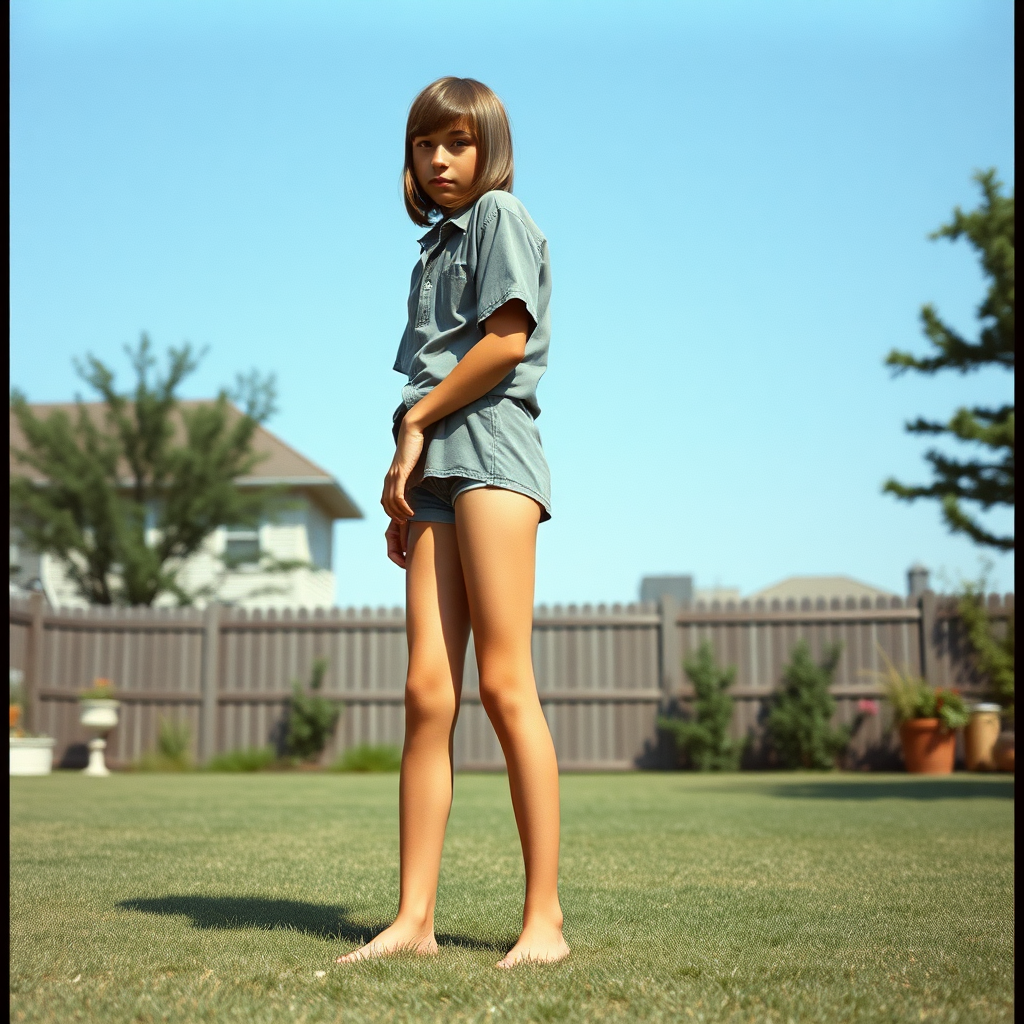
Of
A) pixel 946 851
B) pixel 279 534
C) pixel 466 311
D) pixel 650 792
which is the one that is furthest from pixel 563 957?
pixel 279 534

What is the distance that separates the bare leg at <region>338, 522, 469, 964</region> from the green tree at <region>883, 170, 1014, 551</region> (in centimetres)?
1422

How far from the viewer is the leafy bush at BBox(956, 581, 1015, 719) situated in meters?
10.9

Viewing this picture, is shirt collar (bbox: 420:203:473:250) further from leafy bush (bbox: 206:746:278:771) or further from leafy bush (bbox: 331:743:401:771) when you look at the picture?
leafy bush (bbox: 206:746:278:771)

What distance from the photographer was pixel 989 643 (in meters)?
11.1

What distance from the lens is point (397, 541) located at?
7.63 ft

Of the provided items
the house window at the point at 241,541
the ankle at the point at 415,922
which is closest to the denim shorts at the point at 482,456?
the ankle at the point at 415,922

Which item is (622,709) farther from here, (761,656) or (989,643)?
(989,643)

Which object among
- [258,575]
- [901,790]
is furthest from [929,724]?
[258,575]

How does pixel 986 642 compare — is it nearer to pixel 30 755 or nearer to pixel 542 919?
pixel 30 755

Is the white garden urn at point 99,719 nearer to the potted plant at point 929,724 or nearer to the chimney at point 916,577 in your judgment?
the potted plant at point 929,724

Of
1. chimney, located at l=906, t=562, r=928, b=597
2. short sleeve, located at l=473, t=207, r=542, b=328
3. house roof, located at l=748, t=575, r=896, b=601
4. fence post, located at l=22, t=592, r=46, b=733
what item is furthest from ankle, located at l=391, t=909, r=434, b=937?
house roof, located at l=748, t=575, r=896, b=601

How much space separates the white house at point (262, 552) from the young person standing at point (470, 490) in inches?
731

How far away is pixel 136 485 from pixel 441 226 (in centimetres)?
1895

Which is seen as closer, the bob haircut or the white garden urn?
the bob haircut
